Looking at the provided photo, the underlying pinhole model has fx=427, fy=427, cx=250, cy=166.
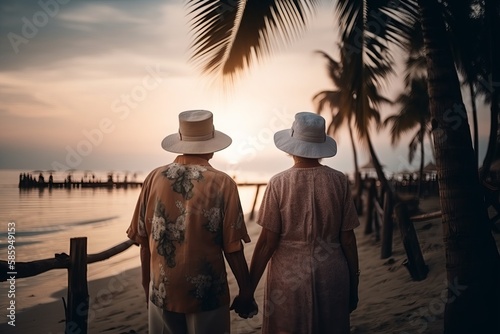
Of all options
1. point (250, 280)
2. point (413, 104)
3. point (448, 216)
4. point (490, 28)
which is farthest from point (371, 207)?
point (413, 104)

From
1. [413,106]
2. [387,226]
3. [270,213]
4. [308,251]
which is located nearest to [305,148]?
[270,213]

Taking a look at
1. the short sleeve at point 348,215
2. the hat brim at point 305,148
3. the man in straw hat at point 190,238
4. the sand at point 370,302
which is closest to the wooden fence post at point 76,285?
the sand at point 370,302

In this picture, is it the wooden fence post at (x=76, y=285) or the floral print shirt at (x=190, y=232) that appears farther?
the wooden fence post at (x=76, y=285)

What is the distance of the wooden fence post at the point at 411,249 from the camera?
→ 564 cm

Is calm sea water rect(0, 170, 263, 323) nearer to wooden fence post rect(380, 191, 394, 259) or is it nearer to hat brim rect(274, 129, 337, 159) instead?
wooden fence post rect(380, 191, 394, 259)

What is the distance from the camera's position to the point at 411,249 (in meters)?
5.74

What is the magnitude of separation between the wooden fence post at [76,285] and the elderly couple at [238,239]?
1.66 meters

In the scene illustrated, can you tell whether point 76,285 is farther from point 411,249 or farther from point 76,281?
point 411,249

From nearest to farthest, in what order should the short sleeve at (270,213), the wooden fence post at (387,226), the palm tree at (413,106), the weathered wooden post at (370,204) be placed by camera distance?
the short sleeve at (270,213) < the wooden fence post at (387,226) < the weathered wooden post at (370,204) < the palm tree at (413,106)

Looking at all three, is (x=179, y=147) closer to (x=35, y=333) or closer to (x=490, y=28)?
(x=35, y=333)

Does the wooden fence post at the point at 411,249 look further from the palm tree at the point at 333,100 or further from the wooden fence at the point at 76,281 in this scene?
the palm tree at the point at 333,100

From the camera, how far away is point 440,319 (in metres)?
4.11

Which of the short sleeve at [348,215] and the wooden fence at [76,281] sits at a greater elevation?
the short sleeve at [348,215]

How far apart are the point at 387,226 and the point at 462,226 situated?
403 cm
